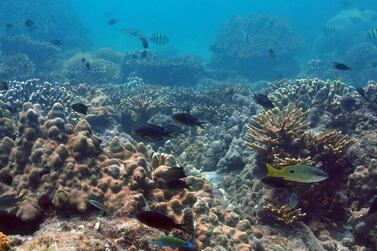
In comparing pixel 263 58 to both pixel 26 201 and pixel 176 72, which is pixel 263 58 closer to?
Answer: pixel 176 72

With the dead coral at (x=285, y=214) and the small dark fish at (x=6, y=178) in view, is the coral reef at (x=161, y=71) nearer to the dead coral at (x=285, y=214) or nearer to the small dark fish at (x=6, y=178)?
the dead coral at (x=285, y=214)

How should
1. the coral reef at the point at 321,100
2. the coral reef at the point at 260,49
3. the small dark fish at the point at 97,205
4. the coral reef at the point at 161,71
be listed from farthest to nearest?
the coral reef at the point at 260,49
the coral reef at the point at 161,71
the coral reef at the point at 321,100
the small dark fish at the point at 97,205

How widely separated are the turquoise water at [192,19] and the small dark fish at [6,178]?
34.5 metres

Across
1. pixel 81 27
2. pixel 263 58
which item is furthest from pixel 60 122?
pixel 81 27

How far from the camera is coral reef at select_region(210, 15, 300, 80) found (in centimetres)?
3253

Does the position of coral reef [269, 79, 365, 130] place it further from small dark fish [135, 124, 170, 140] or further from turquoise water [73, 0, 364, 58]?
turquoise water [73, 0, 364, 58]

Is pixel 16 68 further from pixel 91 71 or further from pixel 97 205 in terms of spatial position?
pixel 97 205

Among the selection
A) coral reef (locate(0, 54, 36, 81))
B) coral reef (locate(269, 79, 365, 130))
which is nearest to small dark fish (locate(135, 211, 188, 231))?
coral reef (locate(269, 79, 365, 130))

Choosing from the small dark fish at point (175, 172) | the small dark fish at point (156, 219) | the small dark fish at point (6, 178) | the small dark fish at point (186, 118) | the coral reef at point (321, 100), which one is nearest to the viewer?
the small dark fish at point (156, 219)

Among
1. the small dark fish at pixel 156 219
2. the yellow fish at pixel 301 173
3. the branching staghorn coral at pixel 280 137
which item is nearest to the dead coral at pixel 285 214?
the branching staghorn coral at pixel 280 137

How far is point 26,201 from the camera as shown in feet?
15.8

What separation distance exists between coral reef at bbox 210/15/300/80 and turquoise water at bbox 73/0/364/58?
4.09 m

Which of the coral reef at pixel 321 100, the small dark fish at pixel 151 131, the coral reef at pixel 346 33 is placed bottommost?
the small dark fish at pixel 151 131

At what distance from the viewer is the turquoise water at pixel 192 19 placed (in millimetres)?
56906
